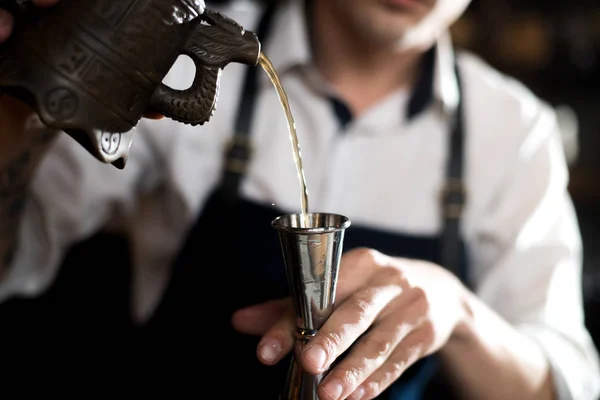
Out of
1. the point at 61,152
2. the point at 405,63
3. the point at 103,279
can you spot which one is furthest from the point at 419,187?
the point at 103,279

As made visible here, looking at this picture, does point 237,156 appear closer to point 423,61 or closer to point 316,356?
point 423,61

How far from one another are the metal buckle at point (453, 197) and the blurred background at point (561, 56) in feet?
4.50

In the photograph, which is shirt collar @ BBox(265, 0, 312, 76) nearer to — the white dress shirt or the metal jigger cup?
the white dress shirt

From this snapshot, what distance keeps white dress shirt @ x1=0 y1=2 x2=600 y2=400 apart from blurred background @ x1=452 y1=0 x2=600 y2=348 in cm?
122

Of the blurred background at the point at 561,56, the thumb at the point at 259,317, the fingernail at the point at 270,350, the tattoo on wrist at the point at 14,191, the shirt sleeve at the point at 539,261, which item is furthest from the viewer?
the blurred background at the point at 561,56

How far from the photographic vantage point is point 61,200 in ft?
4.17

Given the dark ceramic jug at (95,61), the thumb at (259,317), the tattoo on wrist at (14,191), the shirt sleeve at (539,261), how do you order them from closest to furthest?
the dark ceramic jug at (95,61) → the thumb at (259,317) → the tattoo on wrist at (14,191) → the shirt sleeve at (539,261)

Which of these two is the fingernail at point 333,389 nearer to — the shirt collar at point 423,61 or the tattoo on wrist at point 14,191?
the tattoo on wrist at point 14,191

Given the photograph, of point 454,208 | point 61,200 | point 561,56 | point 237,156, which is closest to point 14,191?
point 61,200

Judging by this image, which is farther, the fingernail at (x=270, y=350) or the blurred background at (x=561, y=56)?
the blurred background at (x=561, y=56)

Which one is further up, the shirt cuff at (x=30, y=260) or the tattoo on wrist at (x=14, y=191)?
the tattoo on wrist at (x=14, y=191)

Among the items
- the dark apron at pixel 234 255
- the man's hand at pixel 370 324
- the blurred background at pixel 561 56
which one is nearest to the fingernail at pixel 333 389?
the man's hand at pixel 370 324

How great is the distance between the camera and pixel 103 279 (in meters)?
1.62

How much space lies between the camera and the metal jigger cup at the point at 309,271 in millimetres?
590
